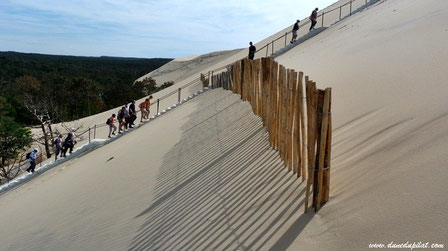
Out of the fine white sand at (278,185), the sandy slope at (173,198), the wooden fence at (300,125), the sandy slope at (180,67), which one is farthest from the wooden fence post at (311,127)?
the sandy slope at (180,67)

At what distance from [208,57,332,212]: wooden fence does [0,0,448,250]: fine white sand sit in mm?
226

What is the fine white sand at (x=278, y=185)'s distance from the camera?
3666 millimetres

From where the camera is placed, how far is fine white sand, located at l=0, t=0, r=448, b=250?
3666mm

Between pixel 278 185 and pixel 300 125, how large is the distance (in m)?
0.81

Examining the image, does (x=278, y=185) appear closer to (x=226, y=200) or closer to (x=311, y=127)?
(x=226, y=200)

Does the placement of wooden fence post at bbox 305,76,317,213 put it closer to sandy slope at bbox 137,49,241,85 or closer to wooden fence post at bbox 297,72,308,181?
wooden fence post at bbox 297,72,308,181

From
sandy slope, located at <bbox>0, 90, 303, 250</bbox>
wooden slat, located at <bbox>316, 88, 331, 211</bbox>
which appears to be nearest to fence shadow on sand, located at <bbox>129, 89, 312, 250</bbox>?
sandy slope, located at <bbox>0, 90, 303, 250</bbox>

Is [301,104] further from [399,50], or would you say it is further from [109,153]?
[109,153]

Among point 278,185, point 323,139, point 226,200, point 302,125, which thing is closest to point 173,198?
point 226,200

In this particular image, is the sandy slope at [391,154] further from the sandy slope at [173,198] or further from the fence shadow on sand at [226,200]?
the sandy slope at [173,198]

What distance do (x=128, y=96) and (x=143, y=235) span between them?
4305cm

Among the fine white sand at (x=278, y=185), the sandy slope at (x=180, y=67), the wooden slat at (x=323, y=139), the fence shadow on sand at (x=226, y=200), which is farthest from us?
the sandy slope at (x=180, y=67)

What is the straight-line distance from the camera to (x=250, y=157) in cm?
662

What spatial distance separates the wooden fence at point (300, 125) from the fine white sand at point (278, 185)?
0.74ft
